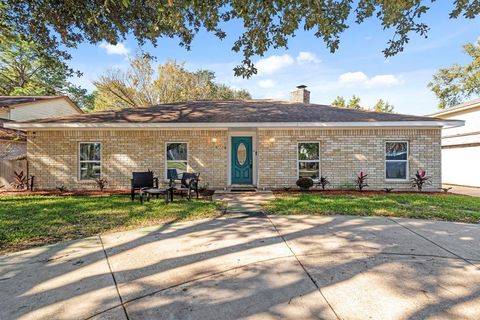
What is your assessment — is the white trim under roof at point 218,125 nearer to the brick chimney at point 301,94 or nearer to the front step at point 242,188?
the front step at point 242,188

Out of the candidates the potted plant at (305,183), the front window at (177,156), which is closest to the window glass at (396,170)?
the potted plant at (305,183)

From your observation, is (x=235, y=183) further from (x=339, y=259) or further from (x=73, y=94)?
(x=73, y=94)

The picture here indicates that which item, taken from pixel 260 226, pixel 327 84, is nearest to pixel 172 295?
pixel 260 226

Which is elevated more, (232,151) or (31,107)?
(31,107)

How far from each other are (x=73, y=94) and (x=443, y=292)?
46728 millimetres

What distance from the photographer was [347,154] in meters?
10.9

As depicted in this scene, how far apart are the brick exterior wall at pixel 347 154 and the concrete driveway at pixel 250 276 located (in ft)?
19.3

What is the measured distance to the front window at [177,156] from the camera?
11.3 meters

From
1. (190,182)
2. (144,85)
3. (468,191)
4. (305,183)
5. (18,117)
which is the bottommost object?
(468,191)

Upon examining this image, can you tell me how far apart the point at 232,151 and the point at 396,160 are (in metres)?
7.10

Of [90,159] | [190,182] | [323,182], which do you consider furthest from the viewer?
[90,159]

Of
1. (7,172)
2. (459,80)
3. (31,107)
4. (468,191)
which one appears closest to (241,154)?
(7,172)

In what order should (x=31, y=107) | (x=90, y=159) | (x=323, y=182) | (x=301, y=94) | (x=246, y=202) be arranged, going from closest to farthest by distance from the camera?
1. (x=246, y=202)
2. (x=323, y=182)
3. (x=90, y=159)
4. (x=301, y=94)
5. (x=31, y=107)

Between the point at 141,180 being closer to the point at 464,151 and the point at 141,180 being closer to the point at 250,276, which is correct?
the point at 250,276
